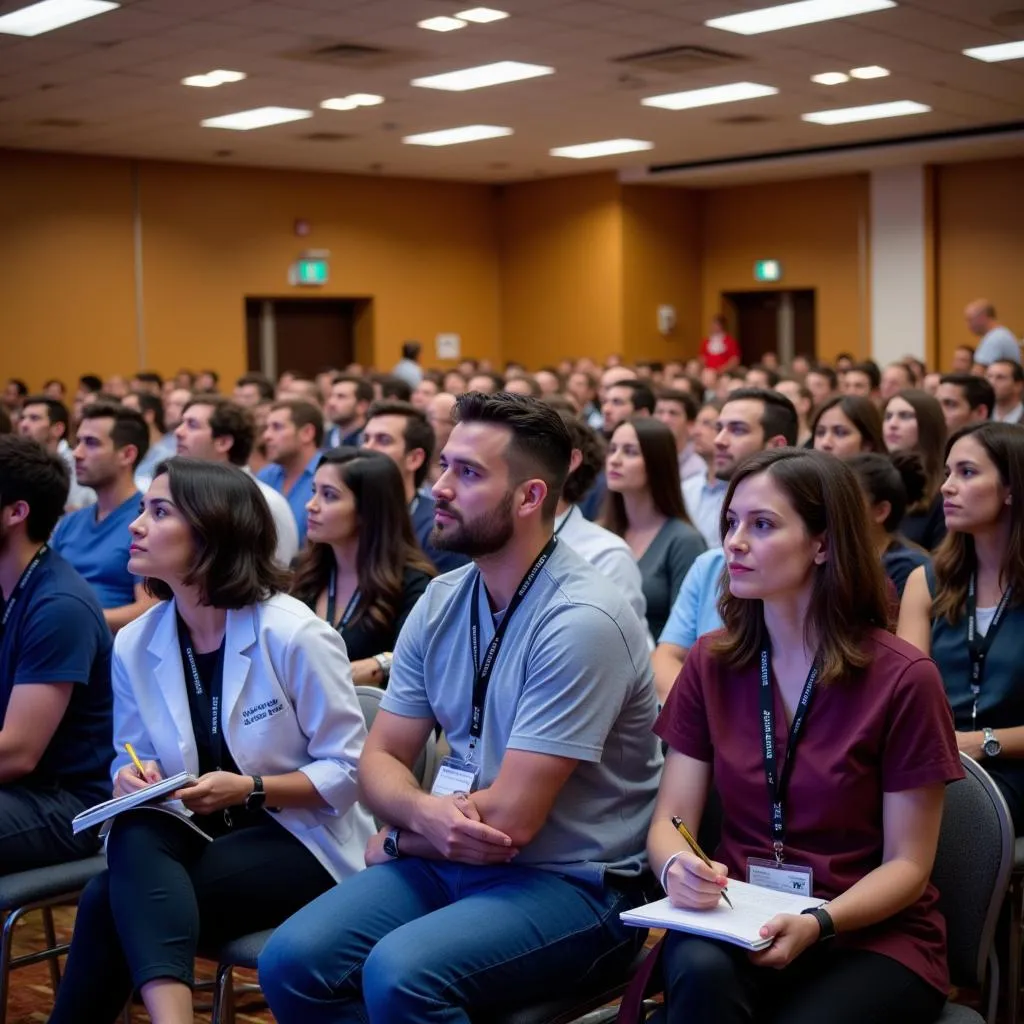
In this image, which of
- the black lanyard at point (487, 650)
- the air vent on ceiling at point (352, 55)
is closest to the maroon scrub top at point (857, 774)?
the black lanyard at point (487, 650)

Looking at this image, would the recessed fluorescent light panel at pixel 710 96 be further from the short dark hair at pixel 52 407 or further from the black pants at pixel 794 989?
the black pants at pixel 794 989

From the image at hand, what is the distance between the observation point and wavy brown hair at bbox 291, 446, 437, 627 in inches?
144

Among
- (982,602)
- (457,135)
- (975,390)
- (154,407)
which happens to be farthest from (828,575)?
(457,135)

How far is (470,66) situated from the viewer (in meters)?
9.80

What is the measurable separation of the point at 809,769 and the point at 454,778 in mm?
626

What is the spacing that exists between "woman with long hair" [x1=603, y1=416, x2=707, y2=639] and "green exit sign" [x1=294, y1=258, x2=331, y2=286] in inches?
464

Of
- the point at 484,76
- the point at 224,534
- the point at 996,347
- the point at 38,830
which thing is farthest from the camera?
the point at 996,347

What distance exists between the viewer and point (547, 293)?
56.4ft

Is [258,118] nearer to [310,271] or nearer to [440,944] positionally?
[310,271]

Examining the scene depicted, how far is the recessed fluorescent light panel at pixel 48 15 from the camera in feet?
25.5

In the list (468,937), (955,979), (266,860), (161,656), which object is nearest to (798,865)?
(955,979)

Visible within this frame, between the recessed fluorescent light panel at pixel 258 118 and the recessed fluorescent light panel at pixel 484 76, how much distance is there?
1577 mm

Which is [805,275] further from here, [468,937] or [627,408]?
[468,937]

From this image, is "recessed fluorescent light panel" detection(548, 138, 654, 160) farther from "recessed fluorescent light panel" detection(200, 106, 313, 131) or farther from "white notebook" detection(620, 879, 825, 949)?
"white notebook" detection(620, 879, 825, 949)
